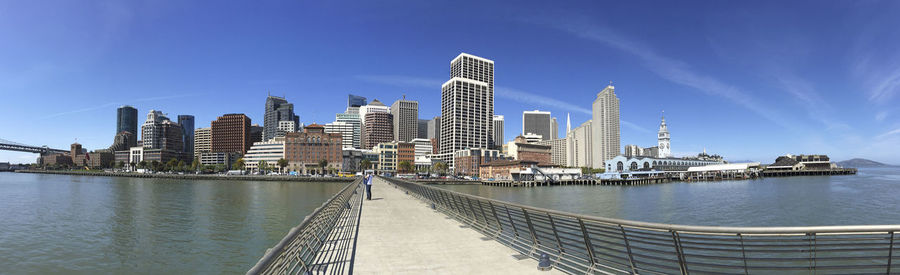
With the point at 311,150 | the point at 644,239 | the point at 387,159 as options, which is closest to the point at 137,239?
the point at 644,239

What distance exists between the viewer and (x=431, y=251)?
10.0m

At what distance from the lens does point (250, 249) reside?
821 inches

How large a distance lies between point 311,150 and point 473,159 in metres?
72.3

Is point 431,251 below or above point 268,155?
below

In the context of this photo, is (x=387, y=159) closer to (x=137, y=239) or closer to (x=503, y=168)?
(x=503, y=168)

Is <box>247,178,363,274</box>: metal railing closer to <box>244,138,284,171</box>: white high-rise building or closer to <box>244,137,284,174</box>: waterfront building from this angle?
<box>244,138,284,171</box>: white high-rise building

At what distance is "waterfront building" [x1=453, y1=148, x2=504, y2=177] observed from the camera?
179 m

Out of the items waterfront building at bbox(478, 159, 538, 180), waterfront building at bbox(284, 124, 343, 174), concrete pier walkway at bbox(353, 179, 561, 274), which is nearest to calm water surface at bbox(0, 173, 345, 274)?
concrete pier walkway at bbox(353, 179, 561, 274)

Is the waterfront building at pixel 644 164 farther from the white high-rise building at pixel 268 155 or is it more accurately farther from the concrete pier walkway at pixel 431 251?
the concrete pier walkway at pixel 431 251

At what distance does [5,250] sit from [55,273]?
A: 798 cm

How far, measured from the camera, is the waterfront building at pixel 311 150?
575ft

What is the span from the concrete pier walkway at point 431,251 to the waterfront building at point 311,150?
16845cm

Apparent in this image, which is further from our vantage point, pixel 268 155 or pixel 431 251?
pixel 268 155

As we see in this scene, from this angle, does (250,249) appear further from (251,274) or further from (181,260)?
(251,274)
